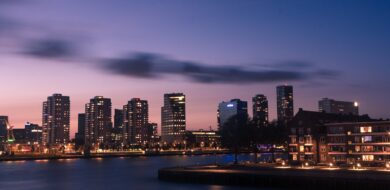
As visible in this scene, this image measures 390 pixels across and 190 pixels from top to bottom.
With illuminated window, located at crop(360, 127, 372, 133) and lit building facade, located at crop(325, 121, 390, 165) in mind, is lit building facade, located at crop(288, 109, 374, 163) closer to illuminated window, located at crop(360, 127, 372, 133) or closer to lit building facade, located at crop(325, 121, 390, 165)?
lit building facade, located at crop(325, 121, 390, 165)

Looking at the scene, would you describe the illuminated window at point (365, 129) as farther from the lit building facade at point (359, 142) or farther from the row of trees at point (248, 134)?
the row of trees at point (248, 134)

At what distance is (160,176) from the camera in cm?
12150

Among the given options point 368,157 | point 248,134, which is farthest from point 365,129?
point 248,134

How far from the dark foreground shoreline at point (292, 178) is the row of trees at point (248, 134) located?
5882 centimetres

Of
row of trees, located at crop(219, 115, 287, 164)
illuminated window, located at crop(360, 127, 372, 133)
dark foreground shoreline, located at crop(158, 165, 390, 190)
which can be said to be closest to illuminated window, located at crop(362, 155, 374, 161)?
illuminated window, located at crop(360, 127, 372, 133)

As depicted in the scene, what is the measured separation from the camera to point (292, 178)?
91.1 metres

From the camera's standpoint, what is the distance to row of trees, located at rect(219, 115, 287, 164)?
174625 millimetres

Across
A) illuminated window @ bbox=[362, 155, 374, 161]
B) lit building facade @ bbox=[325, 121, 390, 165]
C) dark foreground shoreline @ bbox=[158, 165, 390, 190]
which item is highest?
lit building facade @ bbox=[325, 121, 390, 165]

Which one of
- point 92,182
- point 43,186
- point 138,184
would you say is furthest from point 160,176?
point 43,186

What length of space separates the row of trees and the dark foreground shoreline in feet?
193

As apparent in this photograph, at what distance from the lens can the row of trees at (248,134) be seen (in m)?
175

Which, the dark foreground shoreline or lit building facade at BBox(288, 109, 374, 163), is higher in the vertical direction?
lit building facade at BBox(288, 109, 374, 163)

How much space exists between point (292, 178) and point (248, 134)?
8458cm

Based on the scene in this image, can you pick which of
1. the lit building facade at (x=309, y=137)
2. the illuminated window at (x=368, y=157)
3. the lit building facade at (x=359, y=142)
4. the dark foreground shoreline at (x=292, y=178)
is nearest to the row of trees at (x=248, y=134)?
the lit building facade at (x=309, y=137)
